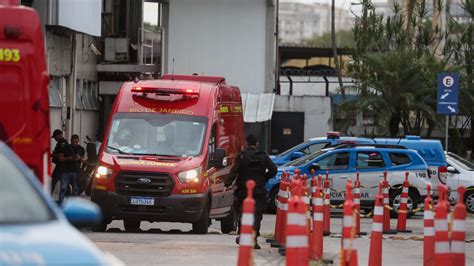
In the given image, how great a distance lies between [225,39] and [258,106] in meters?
4.30

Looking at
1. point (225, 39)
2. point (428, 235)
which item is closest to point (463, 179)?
point (428, 235)

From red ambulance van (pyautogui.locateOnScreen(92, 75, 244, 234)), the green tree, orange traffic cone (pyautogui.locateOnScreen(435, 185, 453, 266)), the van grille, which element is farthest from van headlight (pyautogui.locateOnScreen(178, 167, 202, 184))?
the green tree

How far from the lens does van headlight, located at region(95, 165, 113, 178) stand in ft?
74.4

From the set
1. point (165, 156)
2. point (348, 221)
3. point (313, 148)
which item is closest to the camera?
point (348, 221)

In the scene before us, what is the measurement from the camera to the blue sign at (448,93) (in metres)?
35.3

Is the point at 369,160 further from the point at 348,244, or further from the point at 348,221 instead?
the point at 348,244

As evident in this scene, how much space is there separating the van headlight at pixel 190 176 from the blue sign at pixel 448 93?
45.7ft

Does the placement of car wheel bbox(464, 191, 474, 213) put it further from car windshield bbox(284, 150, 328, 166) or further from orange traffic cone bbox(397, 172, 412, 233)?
orange traffic cone bbox(397, 172, 412, 233)

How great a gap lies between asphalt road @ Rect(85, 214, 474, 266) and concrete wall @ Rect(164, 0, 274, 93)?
28671mm

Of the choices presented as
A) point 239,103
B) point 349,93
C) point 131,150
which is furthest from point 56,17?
point 349,93

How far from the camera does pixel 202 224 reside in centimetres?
2305

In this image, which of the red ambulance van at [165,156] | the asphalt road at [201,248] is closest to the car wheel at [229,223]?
the red ambulance van at [165,156]

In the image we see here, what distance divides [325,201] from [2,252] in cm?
1518

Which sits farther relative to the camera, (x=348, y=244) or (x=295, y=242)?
(x=348, y=244)
